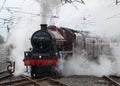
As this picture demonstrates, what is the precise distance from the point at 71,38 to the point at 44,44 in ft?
8.26

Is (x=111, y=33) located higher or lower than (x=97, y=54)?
higher

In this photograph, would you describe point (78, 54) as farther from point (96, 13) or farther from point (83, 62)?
point (96, 13)

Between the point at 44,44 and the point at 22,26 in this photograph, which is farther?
the point at 22,26

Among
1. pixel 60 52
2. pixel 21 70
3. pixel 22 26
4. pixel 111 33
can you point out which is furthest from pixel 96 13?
pixel 22 26

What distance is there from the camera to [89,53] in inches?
776

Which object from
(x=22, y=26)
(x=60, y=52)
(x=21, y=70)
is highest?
(x=22, y=26)

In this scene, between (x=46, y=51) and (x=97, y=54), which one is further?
(x=97, y=54)

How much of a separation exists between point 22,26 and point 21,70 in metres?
15.0

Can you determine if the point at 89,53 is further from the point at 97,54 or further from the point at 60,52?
the point at 60,52

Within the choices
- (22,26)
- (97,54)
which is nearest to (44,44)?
(97,54)

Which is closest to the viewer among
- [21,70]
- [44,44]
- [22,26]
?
[44,44]

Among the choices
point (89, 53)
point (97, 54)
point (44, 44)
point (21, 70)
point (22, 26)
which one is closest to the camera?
point (44, 44)

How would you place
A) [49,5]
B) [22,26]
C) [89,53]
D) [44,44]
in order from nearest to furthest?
[44,44] → [49,5] → [89,53] → [22,26]

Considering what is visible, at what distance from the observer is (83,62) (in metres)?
17.8
